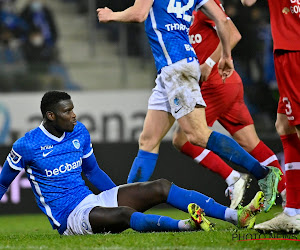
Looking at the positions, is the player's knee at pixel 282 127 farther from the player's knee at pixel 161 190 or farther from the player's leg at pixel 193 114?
the player's knee at pixel 161 190

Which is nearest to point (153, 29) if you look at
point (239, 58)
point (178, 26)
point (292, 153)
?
point (178, 26)

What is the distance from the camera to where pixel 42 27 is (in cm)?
1200

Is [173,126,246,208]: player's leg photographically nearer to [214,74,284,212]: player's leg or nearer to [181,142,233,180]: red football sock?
[181,142,233,180]: red football sock

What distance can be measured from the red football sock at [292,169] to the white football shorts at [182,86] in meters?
0.80

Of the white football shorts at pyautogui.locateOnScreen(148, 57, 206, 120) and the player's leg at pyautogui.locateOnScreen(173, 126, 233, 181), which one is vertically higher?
the white football shorts at pyautogui.locateOnScreen(148, 57, 206, 120)

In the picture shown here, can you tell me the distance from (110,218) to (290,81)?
1.62 m

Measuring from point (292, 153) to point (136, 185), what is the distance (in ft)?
4.00

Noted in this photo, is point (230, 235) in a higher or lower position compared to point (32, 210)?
higher

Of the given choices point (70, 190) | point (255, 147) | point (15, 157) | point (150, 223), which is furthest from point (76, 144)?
point (255, 147)

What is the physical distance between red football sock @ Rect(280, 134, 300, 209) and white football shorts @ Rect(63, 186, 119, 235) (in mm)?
1310

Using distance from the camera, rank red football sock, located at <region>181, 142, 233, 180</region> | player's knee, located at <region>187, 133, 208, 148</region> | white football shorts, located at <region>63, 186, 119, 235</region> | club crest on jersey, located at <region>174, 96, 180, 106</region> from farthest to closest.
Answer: red football sock, located at <region>181, 142, 233, 180</region>
club crest on jersey, located at <region>174, 96, 180, 106</region>
player's knee, located at <region>187, 133, 208, 148</region>
white football shorts, located at <region>63, 186, 119, 235</region>

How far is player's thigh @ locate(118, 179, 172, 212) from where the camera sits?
5.12 metres

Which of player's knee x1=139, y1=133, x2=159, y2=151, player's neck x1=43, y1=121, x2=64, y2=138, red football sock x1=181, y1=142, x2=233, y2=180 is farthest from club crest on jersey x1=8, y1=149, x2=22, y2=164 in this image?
red football sock x1=181, y1=142, x2=233, y2=180

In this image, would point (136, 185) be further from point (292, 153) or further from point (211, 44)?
point (211, 44)
